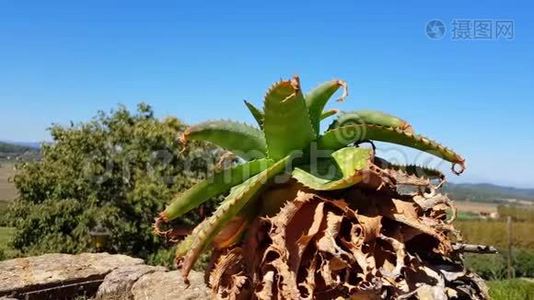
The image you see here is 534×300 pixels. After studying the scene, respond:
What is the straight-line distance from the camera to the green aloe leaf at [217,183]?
1662 millimetres

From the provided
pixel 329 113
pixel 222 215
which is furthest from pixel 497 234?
→ pixel 222 215

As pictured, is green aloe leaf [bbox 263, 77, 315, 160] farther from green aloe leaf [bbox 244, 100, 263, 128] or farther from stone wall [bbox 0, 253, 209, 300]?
stone wall [bbox 0, 253, 209, 300]

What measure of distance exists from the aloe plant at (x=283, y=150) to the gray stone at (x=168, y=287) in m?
2.02

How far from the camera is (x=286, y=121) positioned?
5.16ft

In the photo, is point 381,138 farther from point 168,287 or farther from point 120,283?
point 120,283

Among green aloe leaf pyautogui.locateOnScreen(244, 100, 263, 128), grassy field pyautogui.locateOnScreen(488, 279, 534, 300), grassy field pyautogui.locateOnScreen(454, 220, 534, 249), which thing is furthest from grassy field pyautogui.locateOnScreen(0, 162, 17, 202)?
grassy field pyautogui.locateOnScreen(454, 220, 534, 249)

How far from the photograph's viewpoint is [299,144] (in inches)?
64.6

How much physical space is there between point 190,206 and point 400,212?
621mm

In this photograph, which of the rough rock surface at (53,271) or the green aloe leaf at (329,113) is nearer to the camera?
the green aloe leaf at (329,113)

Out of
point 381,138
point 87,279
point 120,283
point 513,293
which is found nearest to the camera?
point 381,138

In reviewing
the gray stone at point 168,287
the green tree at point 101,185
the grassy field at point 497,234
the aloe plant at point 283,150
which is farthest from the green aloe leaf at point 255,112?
the grassy field at point 497,234

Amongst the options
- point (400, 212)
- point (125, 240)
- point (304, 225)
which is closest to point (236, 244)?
point (304, 225)

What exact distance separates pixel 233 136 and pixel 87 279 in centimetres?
351

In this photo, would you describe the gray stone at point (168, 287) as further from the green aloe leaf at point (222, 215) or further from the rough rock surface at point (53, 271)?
the green aloe leaf at point (222, 215)
